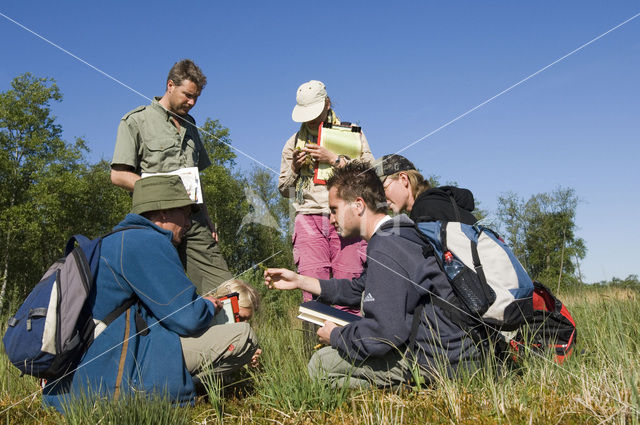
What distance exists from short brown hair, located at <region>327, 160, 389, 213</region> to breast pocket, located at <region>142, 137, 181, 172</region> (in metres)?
1.63

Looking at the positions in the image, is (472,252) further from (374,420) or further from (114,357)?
(114,357)

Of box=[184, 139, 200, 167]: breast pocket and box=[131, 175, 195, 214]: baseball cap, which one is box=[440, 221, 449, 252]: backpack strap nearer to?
box=[131, 175, 195, 214]: baseball cap

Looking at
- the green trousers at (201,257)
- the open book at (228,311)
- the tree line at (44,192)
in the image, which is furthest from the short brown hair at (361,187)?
the tree line at (44,192)

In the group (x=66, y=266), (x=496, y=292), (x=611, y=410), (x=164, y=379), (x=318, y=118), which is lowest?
(x=164, y=379)

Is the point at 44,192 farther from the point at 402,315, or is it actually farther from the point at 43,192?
the point at 402,315

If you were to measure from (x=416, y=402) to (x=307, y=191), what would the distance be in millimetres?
2365

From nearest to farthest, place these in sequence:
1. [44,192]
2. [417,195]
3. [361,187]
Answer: [361,187] < [417,195] < [44,192]

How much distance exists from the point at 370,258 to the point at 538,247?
762cm

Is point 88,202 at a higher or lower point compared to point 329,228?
higher

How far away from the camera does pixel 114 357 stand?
9.43ft

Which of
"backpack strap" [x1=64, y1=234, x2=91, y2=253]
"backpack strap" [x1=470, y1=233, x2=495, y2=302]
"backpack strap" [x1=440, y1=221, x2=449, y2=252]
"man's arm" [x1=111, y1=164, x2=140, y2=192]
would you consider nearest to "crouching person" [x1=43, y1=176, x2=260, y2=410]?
"backpack strap" [x1=64, y1=234, x2=91, y2=253]

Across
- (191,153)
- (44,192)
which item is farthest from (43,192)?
(191,153)

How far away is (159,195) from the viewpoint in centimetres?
337

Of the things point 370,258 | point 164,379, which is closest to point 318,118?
point 370,258
